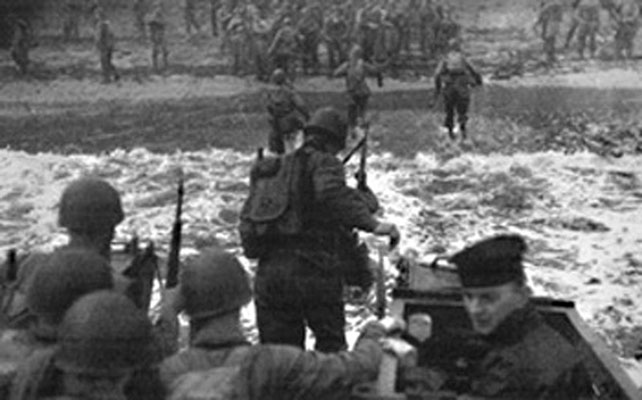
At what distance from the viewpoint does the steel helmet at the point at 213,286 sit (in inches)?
148

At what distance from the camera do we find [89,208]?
4867 millimetres

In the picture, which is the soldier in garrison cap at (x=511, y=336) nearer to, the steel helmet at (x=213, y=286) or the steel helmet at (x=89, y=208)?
the steel helmet at (x=213, y=286)

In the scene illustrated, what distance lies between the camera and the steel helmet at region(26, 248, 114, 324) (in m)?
3.70

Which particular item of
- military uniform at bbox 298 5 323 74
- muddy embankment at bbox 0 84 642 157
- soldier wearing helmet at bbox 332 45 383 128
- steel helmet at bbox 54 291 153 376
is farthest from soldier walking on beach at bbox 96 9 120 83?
steel helmet at bbox 54 291 153 376

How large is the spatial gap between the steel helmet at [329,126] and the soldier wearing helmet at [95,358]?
7.78 feet

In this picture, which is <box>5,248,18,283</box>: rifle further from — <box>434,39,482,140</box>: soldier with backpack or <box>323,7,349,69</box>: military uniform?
<box>323,7,349,69</box>: military uniform

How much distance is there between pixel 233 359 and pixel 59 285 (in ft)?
2.52

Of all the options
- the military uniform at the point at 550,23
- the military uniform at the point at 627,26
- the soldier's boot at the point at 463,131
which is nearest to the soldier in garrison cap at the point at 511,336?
the soldier's boot at the point at 463,131

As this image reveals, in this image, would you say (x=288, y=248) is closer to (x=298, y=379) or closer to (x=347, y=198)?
(x=347, y=198)

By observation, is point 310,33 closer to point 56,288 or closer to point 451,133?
point 451,133

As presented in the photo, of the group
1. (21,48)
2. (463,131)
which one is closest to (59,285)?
(463,131)

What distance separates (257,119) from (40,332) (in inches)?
621

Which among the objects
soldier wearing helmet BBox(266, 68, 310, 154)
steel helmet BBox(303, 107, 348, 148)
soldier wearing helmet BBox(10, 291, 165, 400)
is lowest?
soldier wearing helmet BBox(266, 68, 310, 154)

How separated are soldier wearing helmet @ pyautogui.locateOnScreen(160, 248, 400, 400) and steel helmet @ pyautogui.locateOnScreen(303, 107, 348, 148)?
5.36 feet
